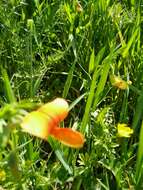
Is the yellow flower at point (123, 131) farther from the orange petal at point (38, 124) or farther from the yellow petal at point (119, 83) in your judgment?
the orange petal at point (38, 124)

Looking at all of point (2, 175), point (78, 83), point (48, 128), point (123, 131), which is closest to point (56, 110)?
point (48, 128)

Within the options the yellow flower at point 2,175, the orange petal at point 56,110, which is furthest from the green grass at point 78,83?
the orange petal at point 56,110

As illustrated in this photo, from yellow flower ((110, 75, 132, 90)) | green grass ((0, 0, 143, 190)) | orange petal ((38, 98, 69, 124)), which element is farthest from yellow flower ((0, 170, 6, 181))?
yellow flower ((110, 75, 132, 90))

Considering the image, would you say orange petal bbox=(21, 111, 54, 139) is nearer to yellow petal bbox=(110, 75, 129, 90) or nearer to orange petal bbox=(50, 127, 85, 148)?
orange petal bbox=(50, 127, 85, 148)

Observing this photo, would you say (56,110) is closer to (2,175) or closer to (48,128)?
(48,128)

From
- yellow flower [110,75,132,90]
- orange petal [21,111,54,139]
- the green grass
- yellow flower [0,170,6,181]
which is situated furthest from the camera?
yellow flower [110,75,132,90]
